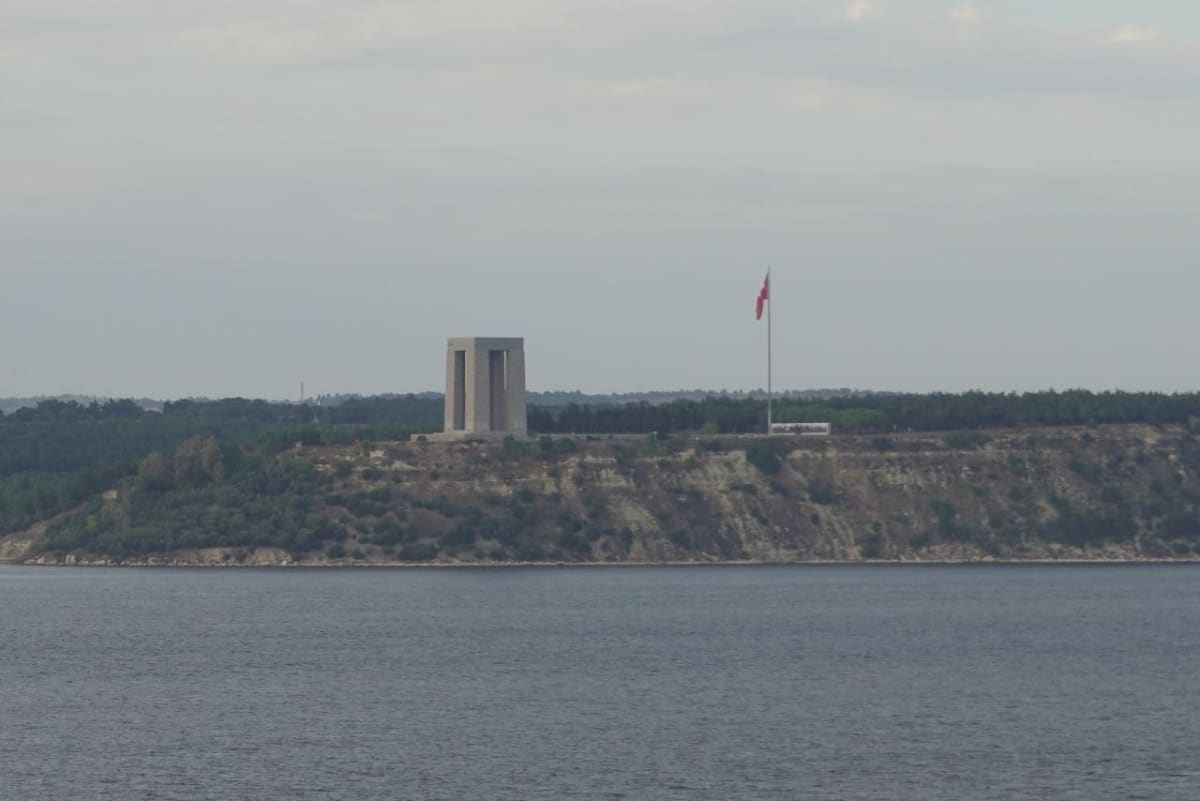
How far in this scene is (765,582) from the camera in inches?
5999

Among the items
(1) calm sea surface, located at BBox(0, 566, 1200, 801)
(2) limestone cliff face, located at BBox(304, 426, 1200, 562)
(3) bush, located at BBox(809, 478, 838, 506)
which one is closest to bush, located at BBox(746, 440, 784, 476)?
(2) limestone cliff face, located at BBox(304, 426, 1200, 562)

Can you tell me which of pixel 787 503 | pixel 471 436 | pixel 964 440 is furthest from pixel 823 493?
pixel 471 436

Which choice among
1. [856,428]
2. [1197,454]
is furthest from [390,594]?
[1197,454]

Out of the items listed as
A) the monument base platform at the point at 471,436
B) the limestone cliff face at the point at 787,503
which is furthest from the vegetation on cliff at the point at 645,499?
the monument base platform at the point at 471,436

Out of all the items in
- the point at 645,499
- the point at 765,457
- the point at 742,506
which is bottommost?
the point at 742,506

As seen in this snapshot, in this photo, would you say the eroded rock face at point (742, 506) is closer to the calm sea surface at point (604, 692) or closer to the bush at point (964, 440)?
the bush at point (964, 440)

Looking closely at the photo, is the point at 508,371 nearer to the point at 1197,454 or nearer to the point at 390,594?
the point at 390,594

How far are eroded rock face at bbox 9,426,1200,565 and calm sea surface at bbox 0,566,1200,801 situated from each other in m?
15.7

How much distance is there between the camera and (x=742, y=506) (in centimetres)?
16975

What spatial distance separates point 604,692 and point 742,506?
7994cm

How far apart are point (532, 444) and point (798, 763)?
105 m

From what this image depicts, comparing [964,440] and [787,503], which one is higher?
[964,440]

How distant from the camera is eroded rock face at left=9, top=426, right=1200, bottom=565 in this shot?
16612cm

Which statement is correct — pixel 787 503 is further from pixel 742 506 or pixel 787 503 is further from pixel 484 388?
pixel 484 388
